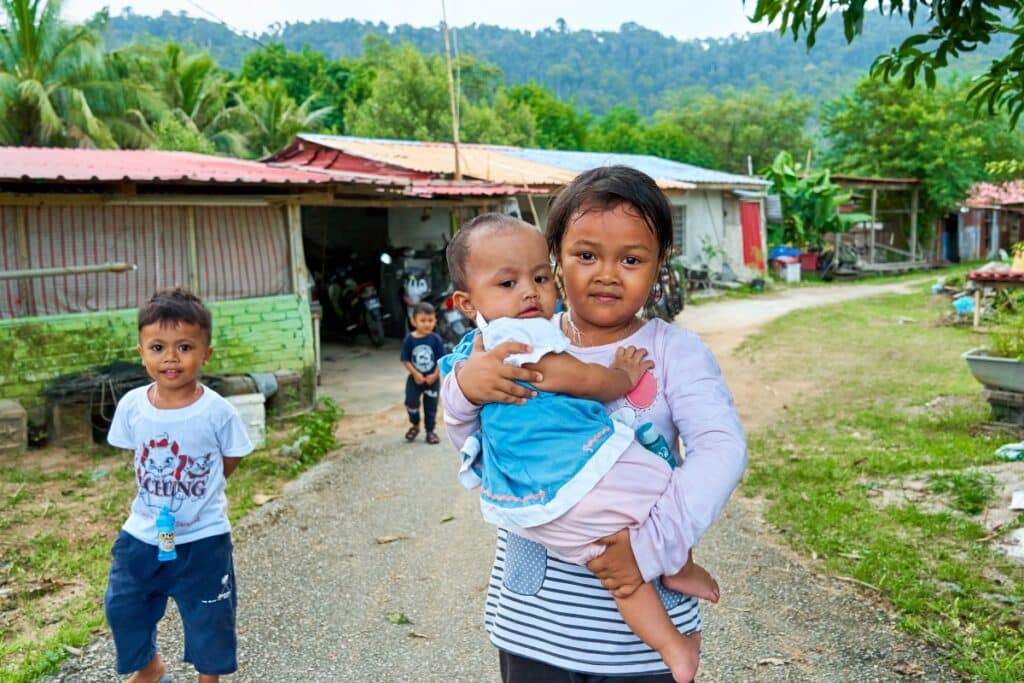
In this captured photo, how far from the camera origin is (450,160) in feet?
52.2

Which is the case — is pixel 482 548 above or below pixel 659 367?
below

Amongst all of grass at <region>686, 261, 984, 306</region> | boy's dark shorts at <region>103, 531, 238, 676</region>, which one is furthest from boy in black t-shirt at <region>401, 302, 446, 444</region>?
grass at <region>686, 261, 984, 306</region>

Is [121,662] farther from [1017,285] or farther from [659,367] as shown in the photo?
[1017,285]

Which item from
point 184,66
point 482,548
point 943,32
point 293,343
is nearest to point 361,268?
point 293,343

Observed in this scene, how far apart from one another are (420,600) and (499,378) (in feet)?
9.32

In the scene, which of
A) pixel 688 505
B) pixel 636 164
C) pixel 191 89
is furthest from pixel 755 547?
pixel 191 89

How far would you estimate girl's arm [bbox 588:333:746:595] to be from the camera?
4.95 ft

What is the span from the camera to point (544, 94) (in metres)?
52.8

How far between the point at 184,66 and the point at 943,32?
2825 cm

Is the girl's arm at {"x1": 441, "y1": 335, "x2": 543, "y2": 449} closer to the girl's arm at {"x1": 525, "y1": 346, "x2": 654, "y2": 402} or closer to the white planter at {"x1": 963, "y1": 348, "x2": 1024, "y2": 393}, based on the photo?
the girl's arm at {"x1": 525, "y1": 346, "x2": 654, "y2": 402}

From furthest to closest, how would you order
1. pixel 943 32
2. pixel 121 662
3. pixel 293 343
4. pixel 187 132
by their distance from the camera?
pixel 187 132 < pixel 293 343 < pixel 943 32 < pixel 121 662

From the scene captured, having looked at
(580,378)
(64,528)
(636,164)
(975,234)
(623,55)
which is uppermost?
(623,55)

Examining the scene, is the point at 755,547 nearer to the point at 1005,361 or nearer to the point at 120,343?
the point at 1005,361

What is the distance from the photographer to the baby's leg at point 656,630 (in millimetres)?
1560
